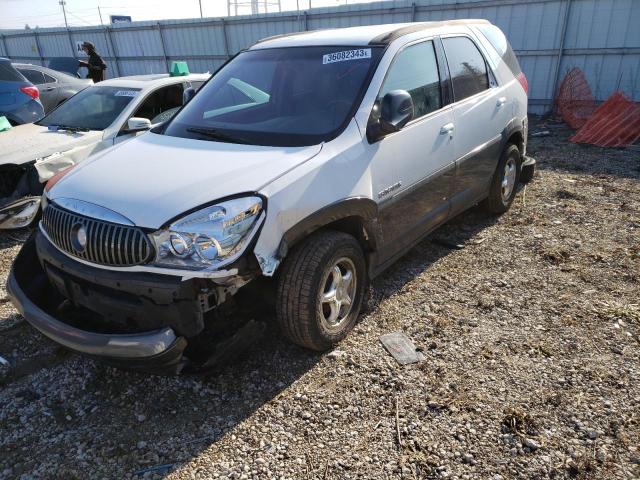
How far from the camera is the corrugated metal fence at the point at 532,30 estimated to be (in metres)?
10.2

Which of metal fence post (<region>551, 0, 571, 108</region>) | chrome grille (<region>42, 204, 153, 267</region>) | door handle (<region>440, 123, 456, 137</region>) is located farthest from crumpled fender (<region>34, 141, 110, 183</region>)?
metal fence post (<region>551, 0, 571, 108</region>)

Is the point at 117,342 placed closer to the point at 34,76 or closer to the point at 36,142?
the point at 36,142

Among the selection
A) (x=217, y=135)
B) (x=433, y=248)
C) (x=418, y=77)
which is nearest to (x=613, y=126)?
(x=433, y=248)

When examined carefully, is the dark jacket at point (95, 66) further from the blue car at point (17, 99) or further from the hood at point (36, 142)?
the hood at point (36, 142)

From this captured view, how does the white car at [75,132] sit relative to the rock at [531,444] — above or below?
above

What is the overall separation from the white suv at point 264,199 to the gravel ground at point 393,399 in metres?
0.40

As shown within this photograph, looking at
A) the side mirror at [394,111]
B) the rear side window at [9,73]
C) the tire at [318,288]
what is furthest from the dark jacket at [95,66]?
the tire at [318,288]

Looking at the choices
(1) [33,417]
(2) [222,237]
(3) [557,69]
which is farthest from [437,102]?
(3) [557,69]

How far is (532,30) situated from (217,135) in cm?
1031

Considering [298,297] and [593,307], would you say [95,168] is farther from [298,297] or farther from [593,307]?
[593,307]

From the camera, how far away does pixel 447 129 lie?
395 centimetres

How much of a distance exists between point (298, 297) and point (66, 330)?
124 cm

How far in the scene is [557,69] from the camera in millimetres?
10969

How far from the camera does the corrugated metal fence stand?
33.5ft
